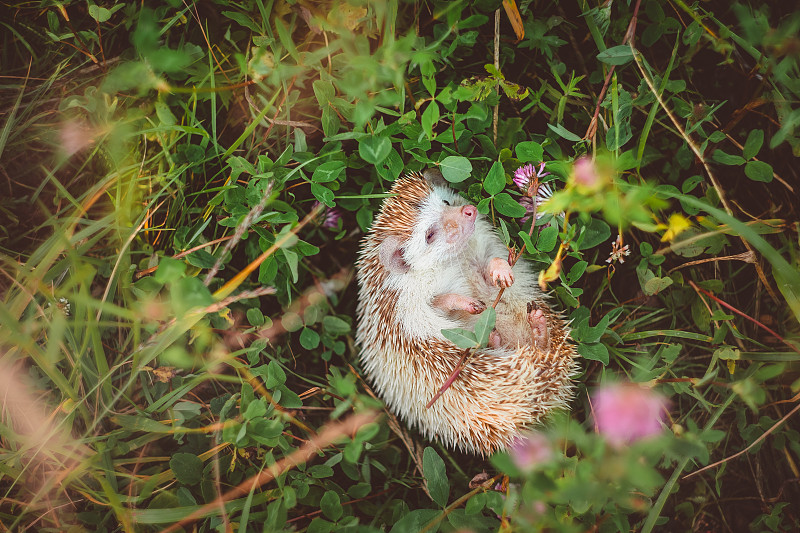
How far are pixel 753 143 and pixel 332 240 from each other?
2606 millimetres

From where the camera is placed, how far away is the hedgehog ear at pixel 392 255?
112 inches

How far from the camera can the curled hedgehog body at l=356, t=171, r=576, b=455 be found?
2615 mm

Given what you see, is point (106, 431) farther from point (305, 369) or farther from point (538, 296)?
point (538, 296)

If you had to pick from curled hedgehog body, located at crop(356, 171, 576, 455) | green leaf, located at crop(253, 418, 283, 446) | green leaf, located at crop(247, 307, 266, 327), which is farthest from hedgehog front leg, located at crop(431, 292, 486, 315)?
green leaf, located at crop(253, 418, 283, 446)

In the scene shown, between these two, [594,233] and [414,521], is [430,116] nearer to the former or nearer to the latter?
[594,233]

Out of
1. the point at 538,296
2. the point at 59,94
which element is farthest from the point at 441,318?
the point at 59,94

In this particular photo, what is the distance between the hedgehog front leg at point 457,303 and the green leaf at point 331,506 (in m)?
1.22

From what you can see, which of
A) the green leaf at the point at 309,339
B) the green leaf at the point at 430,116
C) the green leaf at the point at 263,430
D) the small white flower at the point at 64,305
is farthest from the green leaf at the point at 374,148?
the small white flower at the point at 64,305

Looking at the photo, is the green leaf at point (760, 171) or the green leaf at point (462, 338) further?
the green leaf at point (760, 171)

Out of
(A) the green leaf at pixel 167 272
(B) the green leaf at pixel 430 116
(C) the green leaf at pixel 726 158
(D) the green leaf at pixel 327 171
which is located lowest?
(A) the green leaf at pixel 167 272

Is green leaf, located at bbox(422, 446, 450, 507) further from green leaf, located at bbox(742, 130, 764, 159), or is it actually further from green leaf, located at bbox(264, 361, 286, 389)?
green leaf, located at bbox(742, 130, 764, 159)

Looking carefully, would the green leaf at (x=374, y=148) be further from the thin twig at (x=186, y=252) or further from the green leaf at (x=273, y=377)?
the green leaf at (x=273, y=377)

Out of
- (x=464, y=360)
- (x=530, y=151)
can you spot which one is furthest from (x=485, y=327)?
(x=530, y=151)

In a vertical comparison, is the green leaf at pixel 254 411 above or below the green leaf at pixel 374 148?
below
